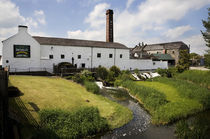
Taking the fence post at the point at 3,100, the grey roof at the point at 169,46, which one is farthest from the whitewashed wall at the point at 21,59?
the grey roof at the point at 169,46

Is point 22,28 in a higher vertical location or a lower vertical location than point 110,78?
higher

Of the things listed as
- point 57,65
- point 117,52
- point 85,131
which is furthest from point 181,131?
point 117,52

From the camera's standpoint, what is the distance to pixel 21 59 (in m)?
22.2

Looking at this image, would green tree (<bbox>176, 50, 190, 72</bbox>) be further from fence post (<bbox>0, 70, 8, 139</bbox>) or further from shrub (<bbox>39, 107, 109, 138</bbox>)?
fence post (<bbox>0, 70, 8, 139</bbox>)

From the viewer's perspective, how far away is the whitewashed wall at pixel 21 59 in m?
20.9

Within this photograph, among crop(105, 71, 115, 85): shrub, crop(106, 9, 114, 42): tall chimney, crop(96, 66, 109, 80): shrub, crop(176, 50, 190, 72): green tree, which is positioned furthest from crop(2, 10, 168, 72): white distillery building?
crop(176, 50, 190, 72): green tree

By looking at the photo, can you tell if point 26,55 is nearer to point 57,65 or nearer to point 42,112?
point 57,65

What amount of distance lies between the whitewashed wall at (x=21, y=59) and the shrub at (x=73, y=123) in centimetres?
1740

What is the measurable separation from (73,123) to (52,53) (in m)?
19.4

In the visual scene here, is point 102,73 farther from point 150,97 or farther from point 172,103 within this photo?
point 172,103

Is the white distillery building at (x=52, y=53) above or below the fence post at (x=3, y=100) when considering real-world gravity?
above

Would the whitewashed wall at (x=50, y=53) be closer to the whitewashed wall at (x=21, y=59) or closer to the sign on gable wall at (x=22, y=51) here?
the whitewashed wall at (x=21, y=59)

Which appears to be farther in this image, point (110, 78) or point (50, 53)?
point (50, 53)

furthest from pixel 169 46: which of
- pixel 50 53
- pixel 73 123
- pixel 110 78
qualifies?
pixel 73 123
